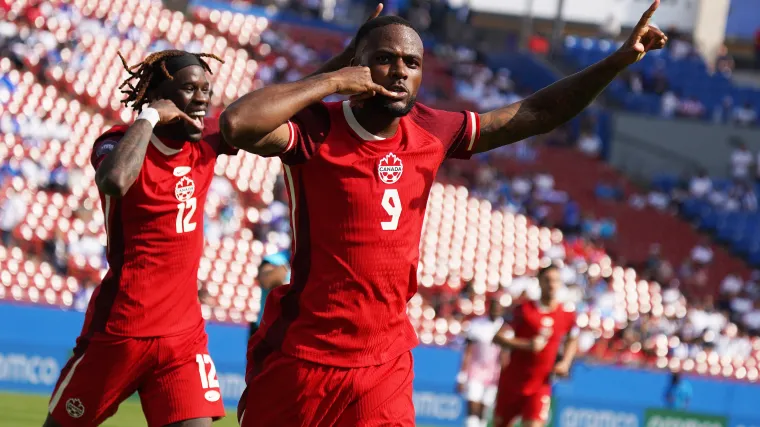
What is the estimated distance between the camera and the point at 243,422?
15.2 ft

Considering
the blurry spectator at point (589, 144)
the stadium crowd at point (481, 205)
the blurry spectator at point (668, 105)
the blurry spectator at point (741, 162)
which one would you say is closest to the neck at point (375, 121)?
the stadium crowd at point (481, 205)

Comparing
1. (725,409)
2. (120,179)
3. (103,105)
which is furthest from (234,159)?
(120,179)

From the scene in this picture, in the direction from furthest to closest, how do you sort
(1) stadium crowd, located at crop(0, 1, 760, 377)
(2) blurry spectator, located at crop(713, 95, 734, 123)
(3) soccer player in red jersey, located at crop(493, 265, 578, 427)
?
(2) blurry spectator, located at crop(713, 95, 734, 123)
(1) stadium crowd, located at crop(0, 1, 760, 377)
(3) soccer player in red jersey, located at crop(493, 265, 578, 427)

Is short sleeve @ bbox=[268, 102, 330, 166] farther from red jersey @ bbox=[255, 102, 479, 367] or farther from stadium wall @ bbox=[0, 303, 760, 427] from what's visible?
stadium wall @ bbox=[0, 303, 760, 427]

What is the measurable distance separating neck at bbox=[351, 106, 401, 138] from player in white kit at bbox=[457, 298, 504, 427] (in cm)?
896

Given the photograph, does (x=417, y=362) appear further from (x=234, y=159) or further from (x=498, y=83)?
(x=498, y=83)

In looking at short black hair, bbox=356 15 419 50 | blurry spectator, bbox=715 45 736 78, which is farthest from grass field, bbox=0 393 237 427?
blurry spectator, bbox=715 45 736 78

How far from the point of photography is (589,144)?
1288 inches

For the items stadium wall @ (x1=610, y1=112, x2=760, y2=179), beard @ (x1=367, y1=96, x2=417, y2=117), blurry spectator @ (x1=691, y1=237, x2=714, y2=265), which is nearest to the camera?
beard @ (x1=367, y1=96, x2=417, y2=117)

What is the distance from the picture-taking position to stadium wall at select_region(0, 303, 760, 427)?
1495 centimetres

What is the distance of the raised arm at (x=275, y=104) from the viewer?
4.09m

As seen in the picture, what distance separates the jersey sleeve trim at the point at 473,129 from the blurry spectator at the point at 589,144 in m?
28.0

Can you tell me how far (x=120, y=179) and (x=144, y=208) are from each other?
70 centimetres

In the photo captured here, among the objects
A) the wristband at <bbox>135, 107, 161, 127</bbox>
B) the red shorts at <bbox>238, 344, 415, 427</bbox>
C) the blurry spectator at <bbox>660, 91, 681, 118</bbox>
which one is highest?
the blurry spectator at <bbox>660, 91, 681, 118</bbox>
